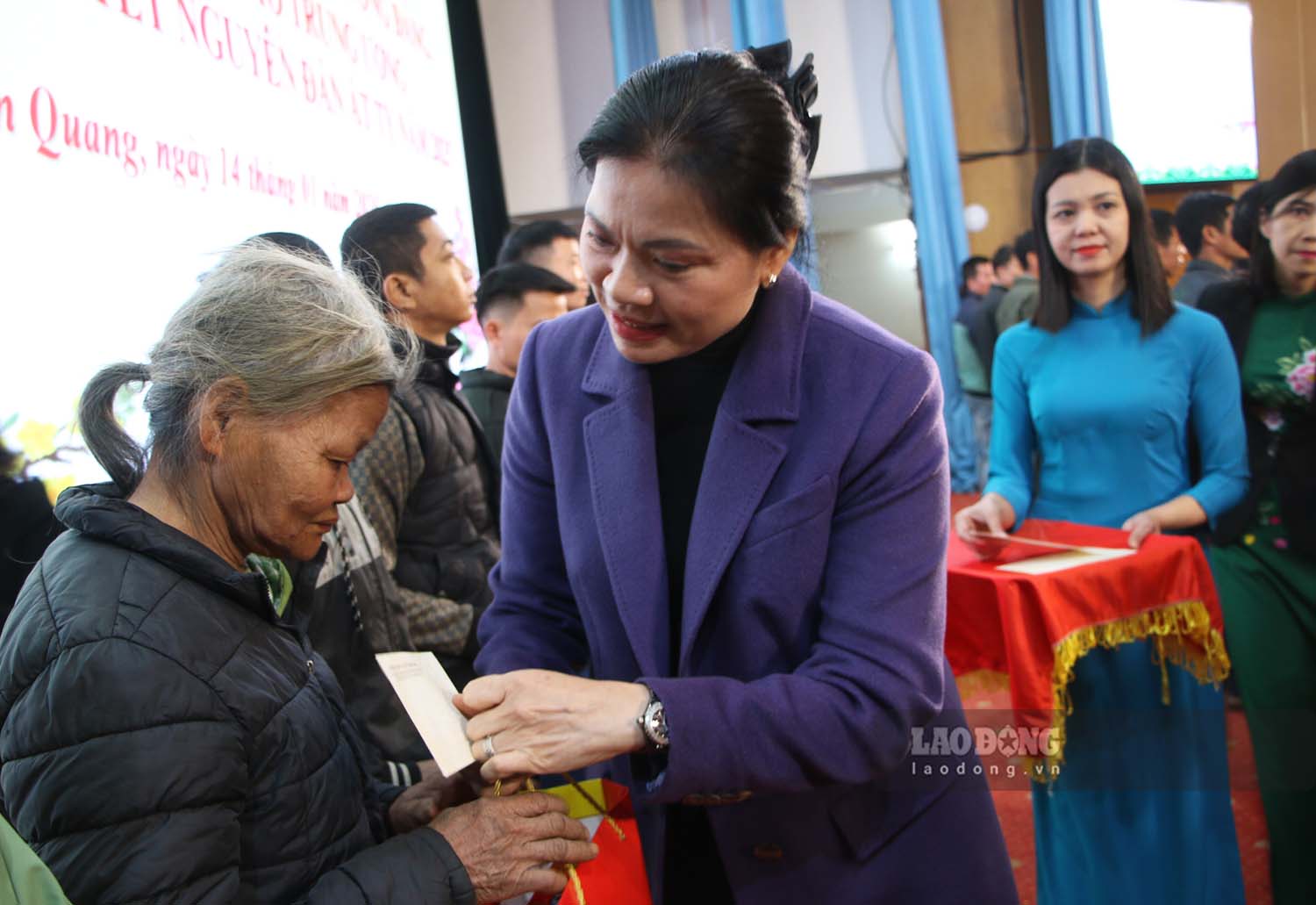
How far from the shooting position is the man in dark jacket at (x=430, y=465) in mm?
2162

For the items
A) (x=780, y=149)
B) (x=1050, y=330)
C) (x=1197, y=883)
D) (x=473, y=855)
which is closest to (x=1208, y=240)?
(x=1050, y=330)

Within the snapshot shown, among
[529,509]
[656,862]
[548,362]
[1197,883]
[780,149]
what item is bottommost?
[1197,883]

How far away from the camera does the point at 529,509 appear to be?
128 cm

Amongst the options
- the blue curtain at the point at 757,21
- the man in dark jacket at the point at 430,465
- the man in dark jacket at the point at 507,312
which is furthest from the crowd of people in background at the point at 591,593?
the blue curtain at the point at 757,21

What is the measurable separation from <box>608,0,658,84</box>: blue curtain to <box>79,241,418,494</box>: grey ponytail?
5.66 meters

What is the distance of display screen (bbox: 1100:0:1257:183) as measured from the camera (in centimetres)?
657

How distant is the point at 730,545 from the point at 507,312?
2168 millimetres

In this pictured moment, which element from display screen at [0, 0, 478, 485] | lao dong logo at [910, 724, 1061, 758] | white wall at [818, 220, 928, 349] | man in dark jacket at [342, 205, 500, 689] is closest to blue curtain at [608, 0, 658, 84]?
white wall at [818, 220, 928, 349]

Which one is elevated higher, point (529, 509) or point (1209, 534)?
point (529, 509)

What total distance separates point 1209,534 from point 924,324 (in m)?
5.22

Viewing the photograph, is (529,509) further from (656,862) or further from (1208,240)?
(1208,240)

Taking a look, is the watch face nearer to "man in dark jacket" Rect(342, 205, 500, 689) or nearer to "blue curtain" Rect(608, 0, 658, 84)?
"man in dark jacket" Rect(342, 205, 500, 689)

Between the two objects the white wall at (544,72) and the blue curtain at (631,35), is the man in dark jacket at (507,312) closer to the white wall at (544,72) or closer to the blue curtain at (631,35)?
the white wall at (544,72)

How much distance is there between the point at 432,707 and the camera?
1.02m
